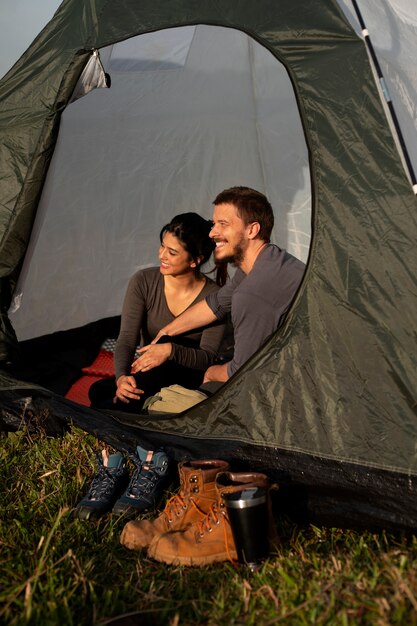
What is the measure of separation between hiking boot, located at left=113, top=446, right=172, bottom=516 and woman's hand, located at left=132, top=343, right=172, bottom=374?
29.1 inches

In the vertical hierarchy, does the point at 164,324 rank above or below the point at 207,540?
above

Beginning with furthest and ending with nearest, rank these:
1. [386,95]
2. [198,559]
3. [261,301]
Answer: [261,301] → [386,95] → [198,559]

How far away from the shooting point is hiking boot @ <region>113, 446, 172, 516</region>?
299 centimetres

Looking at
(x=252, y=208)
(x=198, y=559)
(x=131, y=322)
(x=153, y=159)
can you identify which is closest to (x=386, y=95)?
(x=252, y=208)

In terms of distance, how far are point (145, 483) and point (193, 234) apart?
1444mm

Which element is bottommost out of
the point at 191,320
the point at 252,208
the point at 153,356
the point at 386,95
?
the point at 153,356

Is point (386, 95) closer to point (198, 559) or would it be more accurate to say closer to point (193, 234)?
point (193, 234)

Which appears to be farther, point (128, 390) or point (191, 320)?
point (191, 320)

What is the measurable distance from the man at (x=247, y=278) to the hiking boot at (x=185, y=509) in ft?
2.61

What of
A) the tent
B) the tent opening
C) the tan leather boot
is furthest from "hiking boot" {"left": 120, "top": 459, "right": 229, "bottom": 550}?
the tent opening

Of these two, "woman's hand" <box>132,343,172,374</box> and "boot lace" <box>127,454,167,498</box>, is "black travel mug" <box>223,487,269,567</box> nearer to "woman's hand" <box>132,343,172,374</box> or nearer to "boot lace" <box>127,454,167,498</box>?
"boot lace" <box>127,454,167,498</box>

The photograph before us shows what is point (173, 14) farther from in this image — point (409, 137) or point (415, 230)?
point (415, 230)

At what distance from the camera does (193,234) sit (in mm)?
4105

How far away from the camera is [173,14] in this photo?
3422 millimetres
